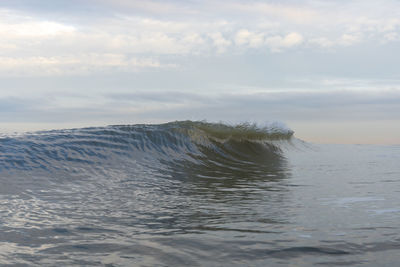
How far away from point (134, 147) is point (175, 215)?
18.0ft

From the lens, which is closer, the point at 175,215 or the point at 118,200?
the point at 175,215

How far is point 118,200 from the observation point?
4.05 m

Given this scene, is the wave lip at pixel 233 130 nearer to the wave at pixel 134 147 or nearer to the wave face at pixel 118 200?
the wave at pixel 134 147

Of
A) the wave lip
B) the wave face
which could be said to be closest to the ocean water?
the wave face

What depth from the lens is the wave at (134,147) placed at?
6617 millimetres

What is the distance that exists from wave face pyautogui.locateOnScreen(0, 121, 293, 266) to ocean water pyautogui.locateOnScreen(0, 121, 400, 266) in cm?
1

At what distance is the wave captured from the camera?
21.7 feet

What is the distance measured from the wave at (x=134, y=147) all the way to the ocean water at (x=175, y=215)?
7 centimetres

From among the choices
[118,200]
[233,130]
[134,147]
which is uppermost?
[233,130]

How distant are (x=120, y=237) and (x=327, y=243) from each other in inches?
51.7

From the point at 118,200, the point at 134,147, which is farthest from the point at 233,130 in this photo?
the point at 118,200

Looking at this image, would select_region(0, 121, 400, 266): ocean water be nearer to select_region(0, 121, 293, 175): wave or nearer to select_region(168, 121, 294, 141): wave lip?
select_region(0, 121, 293, 175): wave

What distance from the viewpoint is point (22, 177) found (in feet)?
17.5

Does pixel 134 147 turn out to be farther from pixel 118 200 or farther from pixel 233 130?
pixel 233 130
